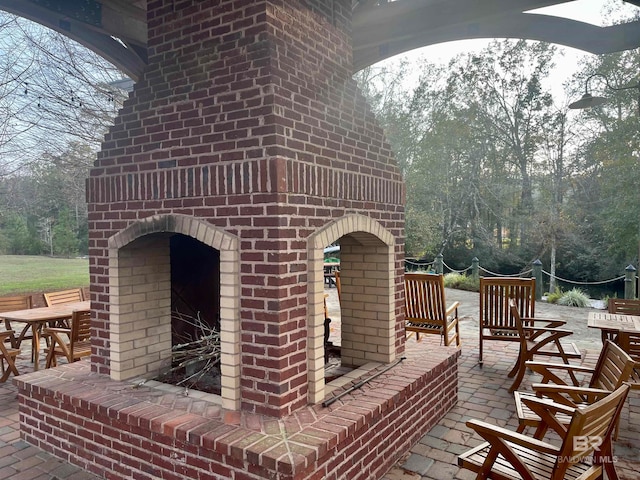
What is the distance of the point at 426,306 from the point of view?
212 inches

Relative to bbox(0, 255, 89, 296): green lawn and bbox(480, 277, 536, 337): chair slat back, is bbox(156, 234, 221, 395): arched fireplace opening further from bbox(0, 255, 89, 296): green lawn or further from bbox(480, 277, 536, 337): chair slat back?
bbox(0, 255, 89, 296): green lawn

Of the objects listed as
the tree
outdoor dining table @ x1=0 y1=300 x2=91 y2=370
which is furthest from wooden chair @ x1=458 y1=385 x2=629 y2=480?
the tree

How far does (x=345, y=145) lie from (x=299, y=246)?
97 centimetres

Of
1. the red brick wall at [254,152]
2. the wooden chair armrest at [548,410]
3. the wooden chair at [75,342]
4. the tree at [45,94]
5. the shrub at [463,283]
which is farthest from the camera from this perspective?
the shrub at [463,283]

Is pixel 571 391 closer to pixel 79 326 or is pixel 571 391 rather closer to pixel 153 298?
pixel 153 298

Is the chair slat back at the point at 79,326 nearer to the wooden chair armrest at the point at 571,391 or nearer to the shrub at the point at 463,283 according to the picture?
the wooden chair armrest at the point at 571,391

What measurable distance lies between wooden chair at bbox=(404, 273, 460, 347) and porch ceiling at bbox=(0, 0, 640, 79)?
2.62 meters

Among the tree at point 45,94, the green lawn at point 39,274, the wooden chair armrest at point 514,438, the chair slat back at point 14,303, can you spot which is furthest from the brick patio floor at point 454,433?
the green lawn at point 39,274

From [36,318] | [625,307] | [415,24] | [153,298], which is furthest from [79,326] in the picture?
[625,307]

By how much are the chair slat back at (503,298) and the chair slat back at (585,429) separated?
10.2 ft

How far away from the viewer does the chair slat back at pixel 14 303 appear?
587 centimetres

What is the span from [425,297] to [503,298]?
90 centimetres

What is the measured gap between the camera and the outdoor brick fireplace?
2.58 metres

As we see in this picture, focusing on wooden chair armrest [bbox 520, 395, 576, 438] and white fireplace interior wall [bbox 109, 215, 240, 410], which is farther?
white fireplace interior wall [bbox 109, 215, 240, 410]
